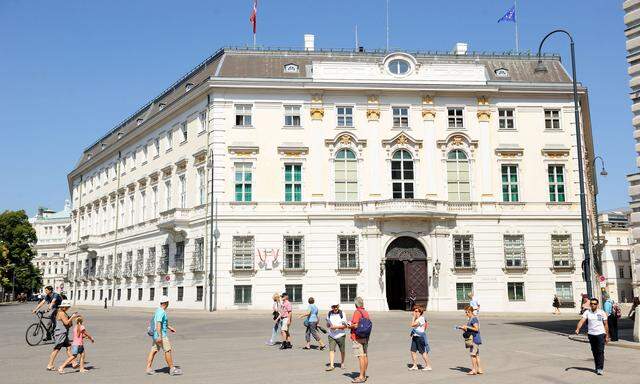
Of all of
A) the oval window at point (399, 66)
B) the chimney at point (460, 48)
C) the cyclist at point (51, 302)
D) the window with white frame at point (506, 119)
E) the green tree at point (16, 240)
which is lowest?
the cyclist at point (51, 302)

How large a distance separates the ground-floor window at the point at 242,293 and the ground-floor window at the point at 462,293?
551 inches

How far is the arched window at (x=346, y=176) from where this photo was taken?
44500mm

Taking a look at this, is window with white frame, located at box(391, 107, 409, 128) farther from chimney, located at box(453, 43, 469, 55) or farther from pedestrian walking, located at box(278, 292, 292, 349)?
pedestrian walking, located at box(278, 292, 292, 349)

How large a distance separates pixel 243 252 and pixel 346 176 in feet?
28.6

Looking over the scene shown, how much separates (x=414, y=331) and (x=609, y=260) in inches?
4204

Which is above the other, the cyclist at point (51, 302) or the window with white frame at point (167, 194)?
the window with white frame at point (167, 194)

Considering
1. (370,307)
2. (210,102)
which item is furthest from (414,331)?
(210,102)

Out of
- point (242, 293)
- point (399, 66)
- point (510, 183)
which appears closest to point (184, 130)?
point (242, 293)

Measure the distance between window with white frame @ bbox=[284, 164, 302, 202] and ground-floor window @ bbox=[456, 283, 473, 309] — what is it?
12.4m

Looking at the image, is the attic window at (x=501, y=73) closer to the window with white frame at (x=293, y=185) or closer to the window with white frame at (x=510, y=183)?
the window with white frame at (x=510, y=183)

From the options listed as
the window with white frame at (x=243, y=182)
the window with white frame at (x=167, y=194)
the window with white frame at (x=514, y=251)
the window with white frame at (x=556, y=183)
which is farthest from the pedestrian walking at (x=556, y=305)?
the window with white frame at (x=167, y=194)

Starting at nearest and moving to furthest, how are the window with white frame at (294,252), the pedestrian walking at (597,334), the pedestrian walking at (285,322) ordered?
the pedestrian walking at (597,334), the pedestrian walking at (285,322), the window with white frame at (294,252)

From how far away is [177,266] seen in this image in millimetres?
47594

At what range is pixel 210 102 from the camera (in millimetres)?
45438
